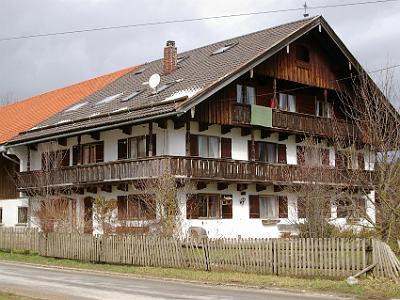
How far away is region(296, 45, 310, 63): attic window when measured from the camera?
35688 millimetres

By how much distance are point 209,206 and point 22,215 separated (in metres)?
14.3

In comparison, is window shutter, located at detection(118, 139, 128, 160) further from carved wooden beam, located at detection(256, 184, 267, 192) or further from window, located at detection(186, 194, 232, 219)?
carved wooden beam, located at detection(256, 184, 267, 192)

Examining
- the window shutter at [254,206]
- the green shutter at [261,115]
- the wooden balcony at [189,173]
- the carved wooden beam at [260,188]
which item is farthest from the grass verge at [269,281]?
the green shutter at [261,115]

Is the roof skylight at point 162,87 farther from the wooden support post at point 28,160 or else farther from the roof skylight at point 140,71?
the wooden support post at point 28,160

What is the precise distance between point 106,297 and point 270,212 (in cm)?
2034

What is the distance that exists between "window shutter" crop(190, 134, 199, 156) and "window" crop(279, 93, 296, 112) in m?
6.88

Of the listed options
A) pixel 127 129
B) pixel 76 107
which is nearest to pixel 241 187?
pixel 127 129

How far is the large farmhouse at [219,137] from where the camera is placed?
29188mm

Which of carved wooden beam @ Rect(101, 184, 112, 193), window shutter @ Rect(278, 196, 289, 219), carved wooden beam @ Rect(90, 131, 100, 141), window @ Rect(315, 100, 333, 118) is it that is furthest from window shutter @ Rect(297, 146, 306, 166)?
carved wooden beam @ Rect(90, 131, 100, 141)

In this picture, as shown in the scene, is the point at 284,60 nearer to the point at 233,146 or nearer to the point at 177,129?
the point at 233,146

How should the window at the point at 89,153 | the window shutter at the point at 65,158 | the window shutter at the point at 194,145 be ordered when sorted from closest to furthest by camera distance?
the window shutter at the point at 194,145
the window at the point at 89,153
the window shutter at the point at 65,158

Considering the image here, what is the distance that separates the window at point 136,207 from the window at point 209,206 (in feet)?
7.26

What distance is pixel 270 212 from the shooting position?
34.1 m

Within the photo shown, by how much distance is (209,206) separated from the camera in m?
31.0
